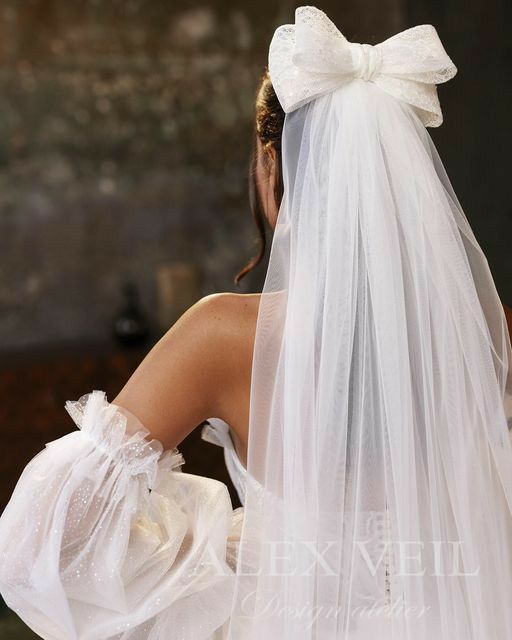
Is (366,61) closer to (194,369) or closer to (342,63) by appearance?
(342,63)

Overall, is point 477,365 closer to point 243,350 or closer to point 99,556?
point 243,350

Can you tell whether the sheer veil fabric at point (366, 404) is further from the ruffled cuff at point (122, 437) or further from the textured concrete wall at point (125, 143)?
the textured concrete wall at point (125, 143)

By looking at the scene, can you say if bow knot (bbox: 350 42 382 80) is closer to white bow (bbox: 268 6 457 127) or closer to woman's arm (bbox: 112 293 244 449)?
white bow (bbox: 268 6 457 127)

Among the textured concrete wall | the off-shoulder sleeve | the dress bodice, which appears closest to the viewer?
the off-shoulder sleeve

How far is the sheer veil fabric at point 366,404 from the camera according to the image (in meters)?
1.22

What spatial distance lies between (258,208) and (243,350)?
40cm

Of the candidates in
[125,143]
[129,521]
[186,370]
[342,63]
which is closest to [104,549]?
[129,521]

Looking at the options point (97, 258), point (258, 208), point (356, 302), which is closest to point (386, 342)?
point (356, 302)

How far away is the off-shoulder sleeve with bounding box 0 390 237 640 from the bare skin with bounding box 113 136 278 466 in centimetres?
3

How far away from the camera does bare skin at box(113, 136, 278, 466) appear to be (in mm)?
1275

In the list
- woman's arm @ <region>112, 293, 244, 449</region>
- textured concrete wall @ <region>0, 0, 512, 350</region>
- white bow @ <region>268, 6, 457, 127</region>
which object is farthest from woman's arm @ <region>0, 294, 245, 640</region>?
textured concrete wall @ <region>0, 0, 512, 350</region>

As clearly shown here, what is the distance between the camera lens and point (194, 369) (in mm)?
1281

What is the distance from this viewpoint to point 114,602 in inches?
47.7

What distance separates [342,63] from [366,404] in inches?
18.8
